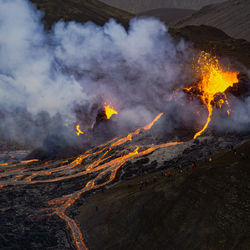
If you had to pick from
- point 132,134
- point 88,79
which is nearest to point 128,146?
point 132,134

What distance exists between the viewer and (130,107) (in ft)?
325

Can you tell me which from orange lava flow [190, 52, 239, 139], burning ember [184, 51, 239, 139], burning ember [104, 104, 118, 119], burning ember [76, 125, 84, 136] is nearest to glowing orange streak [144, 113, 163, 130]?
burning ember [184, 51, 239, 139]

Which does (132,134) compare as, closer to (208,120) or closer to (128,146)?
(128,146)

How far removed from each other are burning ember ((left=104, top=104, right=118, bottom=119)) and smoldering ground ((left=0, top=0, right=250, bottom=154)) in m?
1.61

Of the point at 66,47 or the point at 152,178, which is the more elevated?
the point at 66,47

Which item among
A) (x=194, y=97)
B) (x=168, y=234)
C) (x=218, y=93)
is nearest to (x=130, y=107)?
(x=194, y=97)

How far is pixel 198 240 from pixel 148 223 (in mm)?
8900

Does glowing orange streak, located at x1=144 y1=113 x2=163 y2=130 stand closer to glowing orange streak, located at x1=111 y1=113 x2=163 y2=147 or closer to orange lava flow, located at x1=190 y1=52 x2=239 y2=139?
glowing orange streak, located at x1=111 y1=113 x2=163 y2=147

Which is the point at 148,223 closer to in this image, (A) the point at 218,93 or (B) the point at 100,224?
(B) the point at 100,224

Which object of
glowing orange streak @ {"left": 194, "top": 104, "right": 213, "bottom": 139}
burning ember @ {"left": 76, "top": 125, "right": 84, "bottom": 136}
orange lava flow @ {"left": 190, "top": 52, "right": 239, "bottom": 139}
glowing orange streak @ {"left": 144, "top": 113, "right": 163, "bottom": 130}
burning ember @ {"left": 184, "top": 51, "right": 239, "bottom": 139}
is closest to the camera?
glowing orange streak @ {"left": 194, "top": 104, "right": 213, "bottom": 139}

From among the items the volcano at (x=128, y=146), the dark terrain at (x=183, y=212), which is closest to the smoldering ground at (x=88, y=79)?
the volcano at (x=128, y=146)

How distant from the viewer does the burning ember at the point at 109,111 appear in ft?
326

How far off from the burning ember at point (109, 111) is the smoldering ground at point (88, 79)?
5.29ft

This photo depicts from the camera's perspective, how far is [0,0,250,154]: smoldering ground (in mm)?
101312
